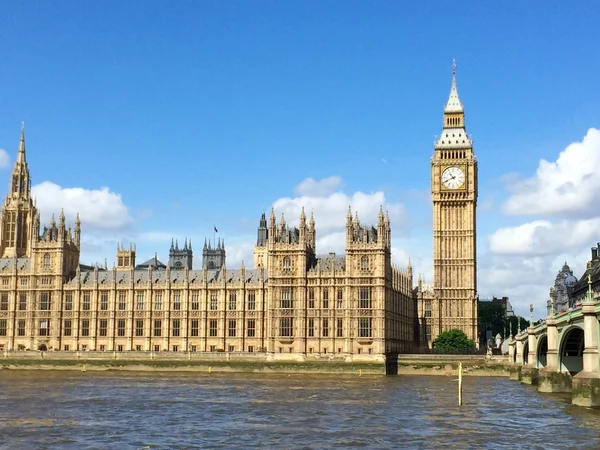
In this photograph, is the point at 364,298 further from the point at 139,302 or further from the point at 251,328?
the point at 139,302

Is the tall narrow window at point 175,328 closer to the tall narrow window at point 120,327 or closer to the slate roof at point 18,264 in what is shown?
the tall narrow window at point 120,327

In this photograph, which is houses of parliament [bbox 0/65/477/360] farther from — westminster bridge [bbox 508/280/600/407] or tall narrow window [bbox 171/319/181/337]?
westminster bridge [bbox 508/280/600/407]

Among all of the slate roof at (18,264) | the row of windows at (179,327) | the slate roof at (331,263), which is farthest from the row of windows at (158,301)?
the slate roof at (18,264)

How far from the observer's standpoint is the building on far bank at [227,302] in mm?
133250

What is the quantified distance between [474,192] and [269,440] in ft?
379

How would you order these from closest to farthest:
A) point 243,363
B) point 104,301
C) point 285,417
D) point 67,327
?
point 285,417
point 243,363
point 104,301
point 67,327

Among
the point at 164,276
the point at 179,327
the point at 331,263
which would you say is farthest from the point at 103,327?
the point at 331,263

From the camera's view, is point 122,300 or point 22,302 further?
point 22,302

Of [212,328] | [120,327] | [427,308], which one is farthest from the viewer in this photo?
[427,308]

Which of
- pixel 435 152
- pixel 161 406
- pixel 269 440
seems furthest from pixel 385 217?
pixel 269 440

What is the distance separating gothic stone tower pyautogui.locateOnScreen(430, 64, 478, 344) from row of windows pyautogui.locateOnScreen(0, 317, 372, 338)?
2910 cm

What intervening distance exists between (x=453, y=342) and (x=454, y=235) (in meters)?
22.5

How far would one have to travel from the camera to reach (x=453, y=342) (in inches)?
5684

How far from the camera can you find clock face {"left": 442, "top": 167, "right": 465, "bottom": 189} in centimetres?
16100
